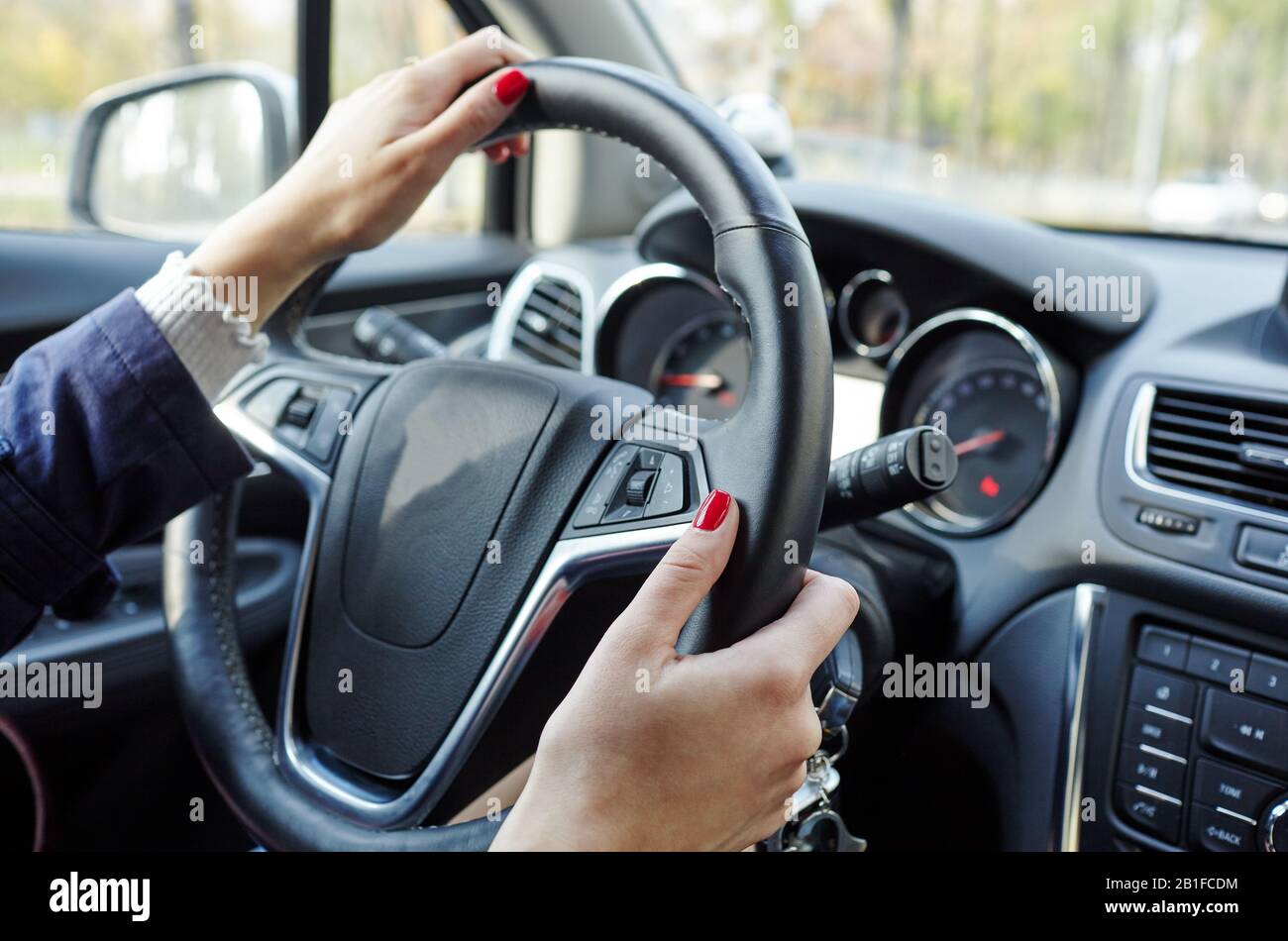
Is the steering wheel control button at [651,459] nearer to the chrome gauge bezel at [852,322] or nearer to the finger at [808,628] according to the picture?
the finger at [808,628]

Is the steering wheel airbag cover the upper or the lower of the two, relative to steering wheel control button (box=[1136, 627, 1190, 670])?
upper

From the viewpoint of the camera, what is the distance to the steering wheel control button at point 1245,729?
3.67 ft

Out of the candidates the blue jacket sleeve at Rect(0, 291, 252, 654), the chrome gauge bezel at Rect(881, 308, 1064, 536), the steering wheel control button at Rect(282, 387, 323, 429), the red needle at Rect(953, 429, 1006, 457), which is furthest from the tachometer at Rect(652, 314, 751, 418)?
the blue jacket sleeve at Rect(0, 291, 252, 654)

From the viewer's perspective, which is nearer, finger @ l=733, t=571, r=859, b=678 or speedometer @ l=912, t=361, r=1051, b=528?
finger @ l=733, t=571, r=859, b=678

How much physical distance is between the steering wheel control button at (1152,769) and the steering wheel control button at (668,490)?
29.9 inches

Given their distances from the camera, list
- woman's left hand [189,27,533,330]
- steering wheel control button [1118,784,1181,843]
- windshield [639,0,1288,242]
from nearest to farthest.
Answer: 1. woman's left hand [189,27,533,330]
2. steering wheel control button [1118,784,1181,843]
3. windshield [639,0,1288,242]

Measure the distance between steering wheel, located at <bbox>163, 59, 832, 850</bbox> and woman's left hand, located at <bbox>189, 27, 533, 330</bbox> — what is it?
6 cm

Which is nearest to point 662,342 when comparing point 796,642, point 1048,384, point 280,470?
point 1048,384

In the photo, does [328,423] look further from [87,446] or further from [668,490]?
[668,490]

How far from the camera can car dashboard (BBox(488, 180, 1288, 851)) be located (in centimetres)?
118

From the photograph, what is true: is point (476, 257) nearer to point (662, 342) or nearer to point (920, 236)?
point (662, 342)

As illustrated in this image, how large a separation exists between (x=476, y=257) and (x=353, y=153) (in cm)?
140

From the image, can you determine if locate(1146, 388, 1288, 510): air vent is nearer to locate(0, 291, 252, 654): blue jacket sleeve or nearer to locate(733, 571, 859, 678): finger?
locate(733, 571, 859, 678): finger
